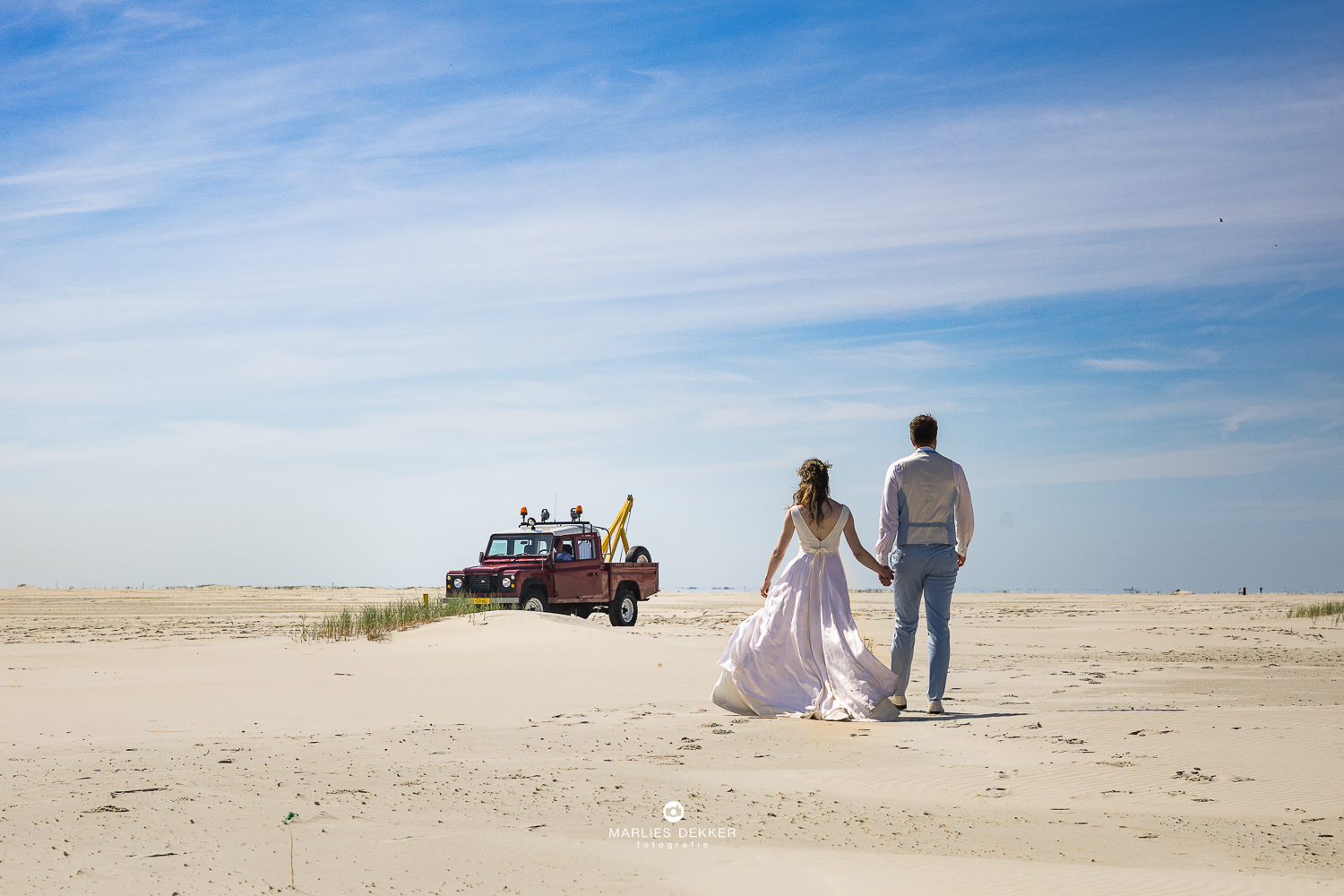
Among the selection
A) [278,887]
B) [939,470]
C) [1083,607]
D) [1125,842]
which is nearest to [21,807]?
[278,887]

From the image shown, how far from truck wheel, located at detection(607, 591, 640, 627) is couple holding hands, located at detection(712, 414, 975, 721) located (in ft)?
49.5

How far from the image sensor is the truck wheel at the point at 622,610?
2430 centimetres

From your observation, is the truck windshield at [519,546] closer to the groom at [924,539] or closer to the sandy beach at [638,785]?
the sandy beach at [638,785]

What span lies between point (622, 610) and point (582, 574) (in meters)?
1.67

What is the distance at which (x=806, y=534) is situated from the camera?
911 centimetres

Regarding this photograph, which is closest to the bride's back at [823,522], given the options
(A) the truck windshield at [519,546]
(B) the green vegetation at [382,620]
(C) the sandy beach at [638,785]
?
(C) the sandy beach at [638,785]

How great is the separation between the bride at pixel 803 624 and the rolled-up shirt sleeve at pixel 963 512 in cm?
62

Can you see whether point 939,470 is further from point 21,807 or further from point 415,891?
point 21,807

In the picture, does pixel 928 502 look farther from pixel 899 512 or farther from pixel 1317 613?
pixel 1317 613

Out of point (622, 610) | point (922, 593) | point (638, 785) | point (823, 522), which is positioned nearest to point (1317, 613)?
point (622, 610)

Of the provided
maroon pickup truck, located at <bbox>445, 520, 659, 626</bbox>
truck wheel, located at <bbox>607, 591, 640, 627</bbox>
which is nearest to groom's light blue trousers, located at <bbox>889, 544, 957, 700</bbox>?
maroon pickup truck, located at <bbox>445, 520, 659, 626</bbox>

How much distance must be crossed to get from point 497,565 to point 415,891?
1885 cm

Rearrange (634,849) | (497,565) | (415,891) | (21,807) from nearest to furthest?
1. (415,891)
2. (634,849)
3. (21,807)
4. (497,565)

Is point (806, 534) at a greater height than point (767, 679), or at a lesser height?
greater
